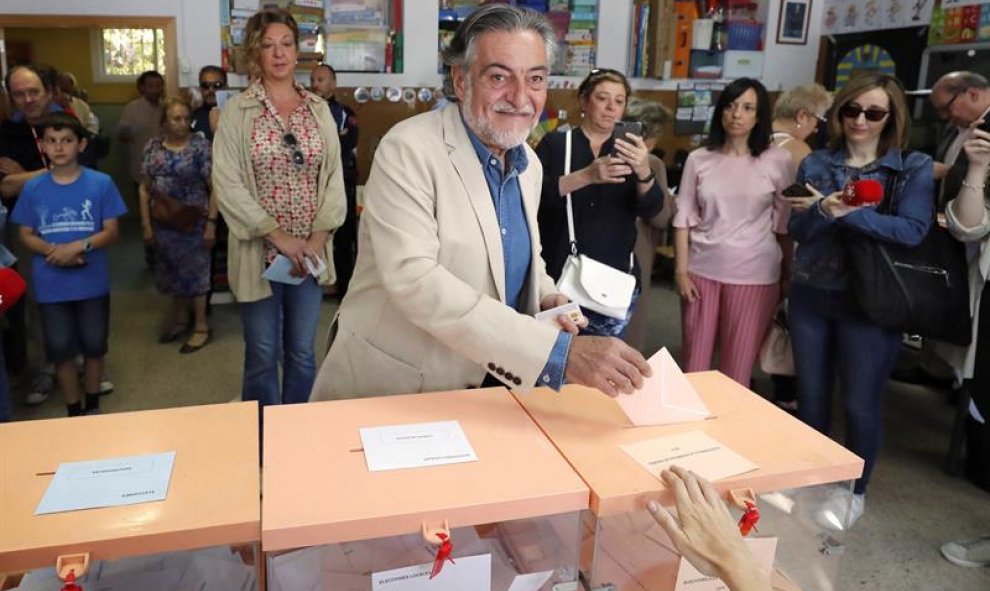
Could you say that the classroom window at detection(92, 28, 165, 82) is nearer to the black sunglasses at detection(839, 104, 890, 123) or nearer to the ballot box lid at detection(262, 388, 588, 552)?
the black sunglasses at detection(839, 104, 890, 123)

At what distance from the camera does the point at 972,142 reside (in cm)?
245

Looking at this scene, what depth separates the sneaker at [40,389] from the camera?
3.60 meters

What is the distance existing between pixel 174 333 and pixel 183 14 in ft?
8.15

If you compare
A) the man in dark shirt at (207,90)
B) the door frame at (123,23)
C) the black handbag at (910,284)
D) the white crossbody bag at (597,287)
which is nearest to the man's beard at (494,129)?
the white crossbody bag at (597,287)

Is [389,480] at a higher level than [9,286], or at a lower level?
lower

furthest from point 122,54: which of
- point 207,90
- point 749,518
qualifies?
point 749,518

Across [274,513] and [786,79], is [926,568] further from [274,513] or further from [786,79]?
[786,79]

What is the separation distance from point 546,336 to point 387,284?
1.05 ft

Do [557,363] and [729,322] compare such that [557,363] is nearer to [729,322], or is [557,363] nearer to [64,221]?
[729,322]

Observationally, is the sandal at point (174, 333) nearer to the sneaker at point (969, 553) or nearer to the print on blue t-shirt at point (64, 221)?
the print on blue t-shirt at point (64, 221)

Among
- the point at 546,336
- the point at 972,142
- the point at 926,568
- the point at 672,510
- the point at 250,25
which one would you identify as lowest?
the point at 926,568

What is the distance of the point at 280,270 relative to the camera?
2.73 meters

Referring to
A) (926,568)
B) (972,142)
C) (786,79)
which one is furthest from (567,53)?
(926,568)

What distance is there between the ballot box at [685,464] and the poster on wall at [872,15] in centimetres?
550
